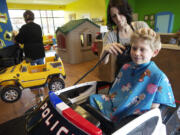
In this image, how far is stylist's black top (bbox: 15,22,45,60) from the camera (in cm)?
202

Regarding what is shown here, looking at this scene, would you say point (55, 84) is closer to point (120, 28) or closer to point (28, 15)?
point (28, 15)

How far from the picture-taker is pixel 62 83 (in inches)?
87.0

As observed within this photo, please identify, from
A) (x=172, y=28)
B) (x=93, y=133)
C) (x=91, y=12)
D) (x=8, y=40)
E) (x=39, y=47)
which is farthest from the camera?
(x=91, y=12)

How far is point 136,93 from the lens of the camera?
95cm

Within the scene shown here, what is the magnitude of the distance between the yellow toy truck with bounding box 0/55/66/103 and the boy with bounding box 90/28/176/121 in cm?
127

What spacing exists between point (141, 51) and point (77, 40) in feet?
11.6

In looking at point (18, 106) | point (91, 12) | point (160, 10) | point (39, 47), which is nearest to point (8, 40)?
point (39, 47)

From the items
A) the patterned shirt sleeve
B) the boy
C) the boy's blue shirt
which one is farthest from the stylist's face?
the patterned shirt sleeve

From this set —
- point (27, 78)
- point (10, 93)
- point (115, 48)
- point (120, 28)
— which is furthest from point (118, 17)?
point (10, 93)

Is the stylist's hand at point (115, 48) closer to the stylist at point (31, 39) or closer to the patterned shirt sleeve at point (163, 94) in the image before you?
the patterned shirt sleeve at point (163, 94)

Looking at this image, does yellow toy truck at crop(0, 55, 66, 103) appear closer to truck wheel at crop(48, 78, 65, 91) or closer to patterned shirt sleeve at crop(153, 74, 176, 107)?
truck wheel at crop(48, 78, 65, 91)

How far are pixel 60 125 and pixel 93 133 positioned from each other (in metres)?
0.20

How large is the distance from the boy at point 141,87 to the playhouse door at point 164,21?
499 centimetres

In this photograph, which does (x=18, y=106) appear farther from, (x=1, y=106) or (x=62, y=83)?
(x=62, y=83)
